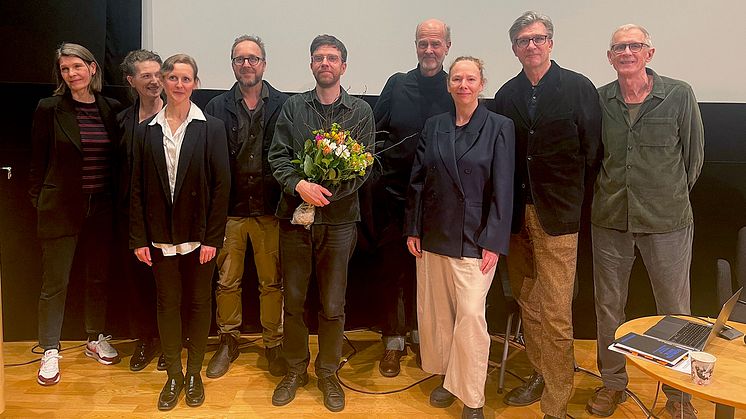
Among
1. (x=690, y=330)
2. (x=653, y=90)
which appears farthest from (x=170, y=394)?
(x=653, y=90)

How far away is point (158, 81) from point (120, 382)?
5.81 feet

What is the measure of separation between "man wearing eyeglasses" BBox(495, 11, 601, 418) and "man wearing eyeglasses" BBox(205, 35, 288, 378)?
1.32m

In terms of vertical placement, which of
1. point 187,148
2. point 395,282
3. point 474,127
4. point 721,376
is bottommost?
point 395,282

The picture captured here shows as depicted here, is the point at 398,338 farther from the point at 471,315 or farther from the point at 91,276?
the point at 91,276

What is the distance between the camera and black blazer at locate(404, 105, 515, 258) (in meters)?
2.51

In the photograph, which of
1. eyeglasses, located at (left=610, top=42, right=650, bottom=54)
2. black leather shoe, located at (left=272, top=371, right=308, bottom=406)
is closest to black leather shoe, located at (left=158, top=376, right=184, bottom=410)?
black leather shoe, located at (left=272, top=371, right=308, bottom=406)

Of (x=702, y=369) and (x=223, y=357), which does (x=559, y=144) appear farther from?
(x=223, y=357)

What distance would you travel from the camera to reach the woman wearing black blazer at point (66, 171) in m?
3.03

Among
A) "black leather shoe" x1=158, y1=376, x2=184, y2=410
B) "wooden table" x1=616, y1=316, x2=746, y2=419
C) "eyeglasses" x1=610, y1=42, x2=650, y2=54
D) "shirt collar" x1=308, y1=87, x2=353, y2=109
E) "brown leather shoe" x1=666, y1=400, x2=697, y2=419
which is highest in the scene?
"eyeglasses" x1=610, y1=42, x2=650, y2=54

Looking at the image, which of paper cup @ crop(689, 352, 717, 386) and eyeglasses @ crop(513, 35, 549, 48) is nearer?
paper cup @ crop(689, 352, 717, 386)

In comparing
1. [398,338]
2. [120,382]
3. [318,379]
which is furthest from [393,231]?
[120,382]

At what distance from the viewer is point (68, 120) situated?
304 centimetres

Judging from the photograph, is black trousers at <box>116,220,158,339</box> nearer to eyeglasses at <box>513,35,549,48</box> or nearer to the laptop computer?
eyeglasses at <box>513,35,549,48</box>

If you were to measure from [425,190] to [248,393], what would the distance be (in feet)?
5.03
